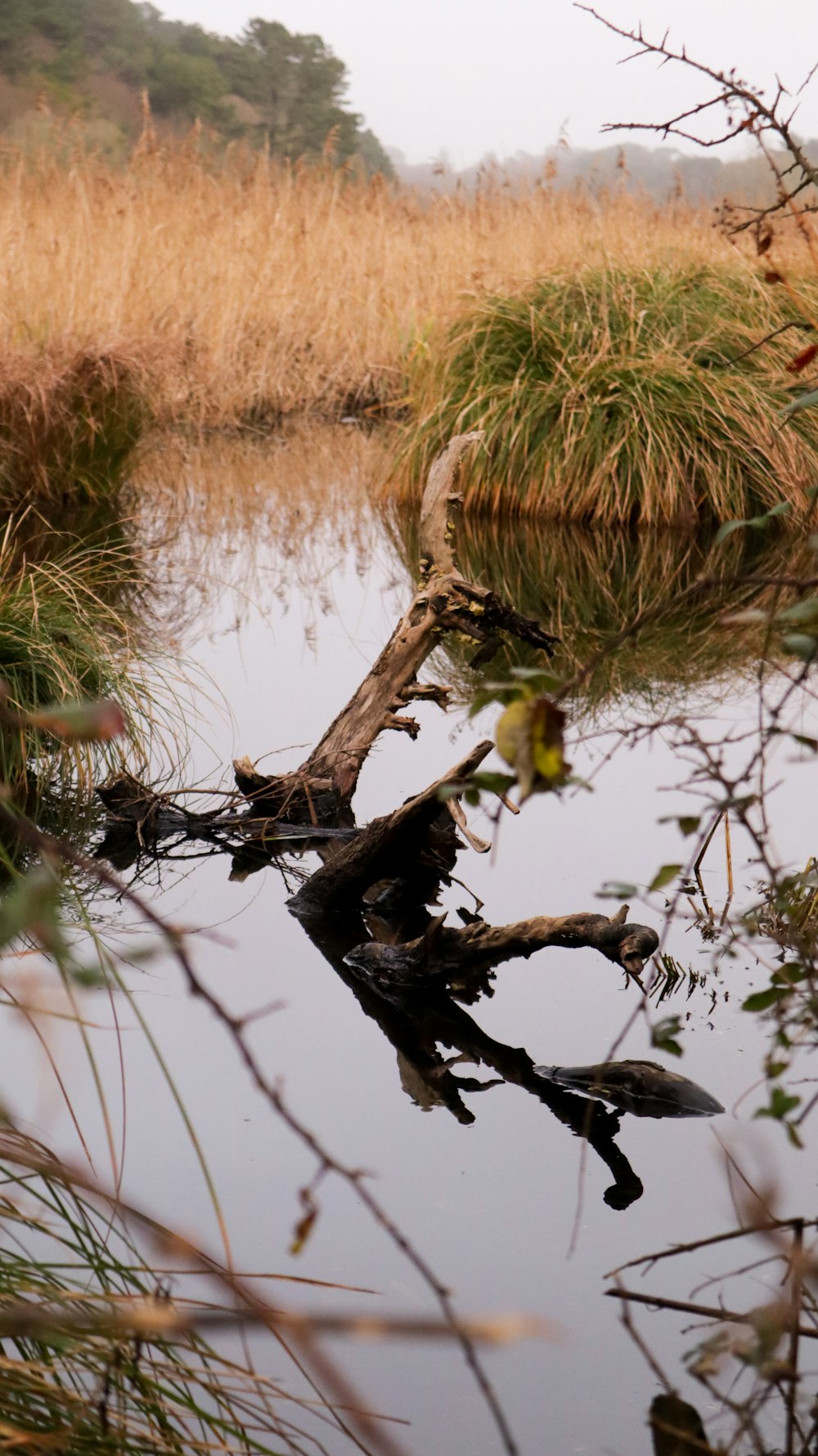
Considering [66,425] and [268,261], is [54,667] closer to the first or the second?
[66,425]

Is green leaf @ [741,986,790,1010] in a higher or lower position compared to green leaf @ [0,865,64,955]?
higher

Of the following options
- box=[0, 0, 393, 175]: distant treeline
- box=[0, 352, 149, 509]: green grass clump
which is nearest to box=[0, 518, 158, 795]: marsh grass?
box=[0, 352, 149, 509]: green grass clump

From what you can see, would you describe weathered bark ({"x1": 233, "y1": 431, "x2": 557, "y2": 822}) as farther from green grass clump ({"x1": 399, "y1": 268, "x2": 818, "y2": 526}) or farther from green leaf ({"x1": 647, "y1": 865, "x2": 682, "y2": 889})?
green grass clump ({"x1": 399, "y1": 268, "x2": 818, "y2": 526})

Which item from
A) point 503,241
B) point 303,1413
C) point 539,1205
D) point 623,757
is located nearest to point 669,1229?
point 539,1205

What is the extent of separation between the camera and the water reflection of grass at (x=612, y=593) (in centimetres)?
375

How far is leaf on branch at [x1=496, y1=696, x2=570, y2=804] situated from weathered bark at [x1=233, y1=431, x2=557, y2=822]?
2060 millimetres

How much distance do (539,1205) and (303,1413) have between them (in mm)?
407

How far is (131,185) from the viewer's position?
10406mm

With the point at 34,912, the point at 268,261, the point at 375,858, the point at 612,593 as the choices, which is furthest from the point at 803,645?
the point at 268,261

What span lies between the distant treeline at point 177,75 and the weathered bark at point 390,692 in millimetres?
28946

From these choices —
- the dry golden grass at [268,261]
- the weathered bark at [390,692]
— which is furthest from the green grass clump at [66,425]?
the weathered bark at [390,692]

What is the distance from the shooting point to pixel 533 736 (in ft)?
2.55

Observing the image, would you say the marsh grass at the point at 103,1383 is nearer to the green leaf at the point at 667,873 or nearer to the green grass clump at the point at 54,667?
the green leaf at the point at 667,873

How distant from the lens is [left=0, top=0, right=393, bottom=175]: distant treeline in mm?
29781
